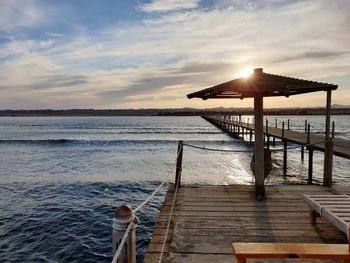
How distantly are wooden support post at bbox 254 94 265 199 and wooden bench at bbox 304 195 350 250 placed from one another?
174cm

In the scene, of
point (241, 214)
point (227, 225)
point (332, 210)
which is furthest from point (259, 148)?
point (332, 210)

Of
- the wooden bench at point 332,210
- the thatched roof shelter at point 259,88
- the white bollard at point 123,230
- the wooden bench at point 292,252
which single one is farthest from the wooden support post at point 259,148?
the white bollard at point 123,230

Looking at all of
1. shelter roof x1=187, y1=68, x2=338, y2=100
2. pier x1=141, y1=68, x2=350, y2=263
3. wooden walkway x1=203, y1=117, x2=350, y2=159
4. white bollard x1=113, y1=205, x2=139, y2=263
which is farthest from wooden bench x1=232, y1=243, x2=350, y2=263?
wooden walkway x1=203, y1=117, x2=350, y2=159

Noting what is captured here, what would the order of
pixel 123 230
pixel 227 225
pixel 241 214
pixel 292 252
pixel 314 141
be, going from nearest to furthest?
pixel 123 230, pixel 292 252, pixel 227 225, pixel 241 214, pixel 314 141

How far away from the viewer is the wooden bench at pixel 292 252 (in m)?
3.33

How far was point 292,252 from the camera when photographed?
3389 millimetres

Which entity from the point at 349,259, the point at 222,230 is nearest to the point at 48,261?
the point at 222,230

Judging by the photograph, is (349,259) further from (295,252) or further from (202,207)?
(202,207)

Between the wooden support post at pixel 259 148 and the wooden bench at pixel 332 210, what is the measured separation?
174 centimetres

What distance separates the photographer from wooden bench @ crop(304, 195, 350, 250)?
4906mm

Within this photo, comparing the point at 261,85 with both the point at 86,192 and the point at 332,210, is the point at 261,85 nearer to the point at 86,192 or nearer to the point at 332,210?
the point at 332,210

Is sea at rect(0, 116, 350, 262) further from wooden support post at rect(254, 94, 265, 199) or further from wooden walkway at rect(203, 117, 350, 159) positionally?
wooden support post at rect(254, 94, 265, 199)

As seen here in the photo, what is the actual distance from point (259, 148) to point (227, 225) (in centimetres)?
253

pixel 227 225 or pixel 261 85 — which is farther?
pixel 261 85
